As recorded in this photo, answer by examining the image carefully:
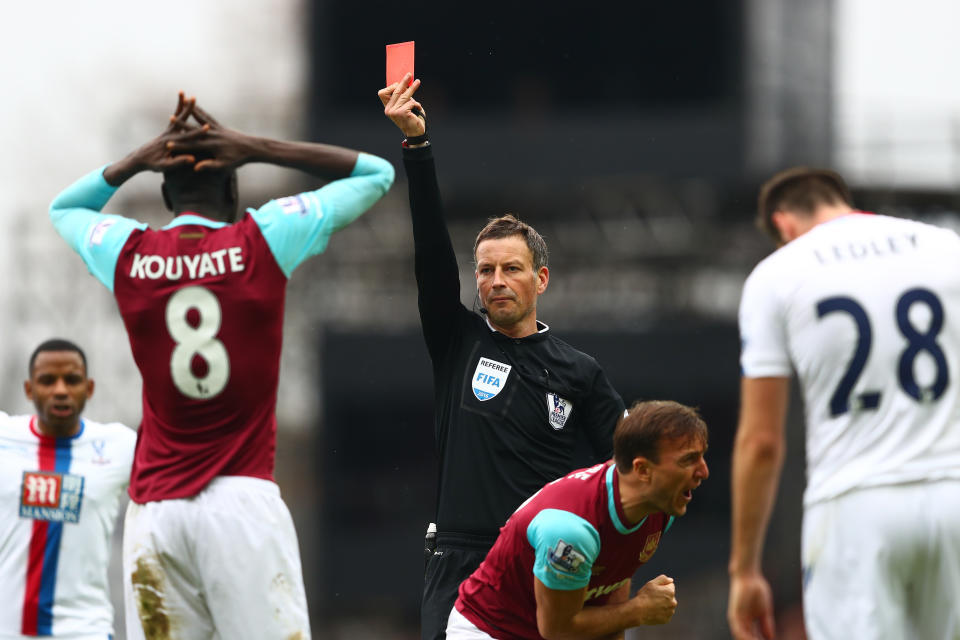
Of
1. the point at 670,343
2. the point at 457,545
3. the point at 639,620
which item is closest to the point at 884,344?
the point at 639,620

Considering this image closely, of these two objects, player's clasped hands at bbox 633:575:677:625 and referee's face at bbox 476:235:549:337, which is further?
referee's face at bbox 476:235:549:337

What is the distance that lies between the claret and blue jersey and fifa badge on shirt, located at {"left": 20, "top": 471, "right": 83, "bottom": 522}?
6.43ft

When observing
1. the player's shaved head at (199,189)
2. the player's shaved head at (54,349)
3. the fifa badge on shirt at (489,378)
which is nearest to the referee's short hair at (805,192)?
the fifa badge on shirt at (489,378)

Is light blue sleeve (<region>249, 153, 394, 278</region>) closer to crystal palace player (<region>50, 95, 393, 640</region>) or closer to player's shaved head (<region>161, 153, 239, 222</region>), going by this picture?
crystal palace player (<region>50, 95, 393, 640</region>)

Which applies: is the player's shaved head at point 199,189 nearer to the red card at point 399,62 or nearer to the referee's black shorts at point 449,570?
the red card at point 399,62

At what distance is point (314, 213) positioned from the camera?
6.02 meters

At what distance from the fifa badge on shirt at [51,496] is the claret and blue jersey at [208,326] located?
196 centimetres

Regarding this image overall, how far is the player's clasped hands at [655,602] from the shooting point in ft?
18.6

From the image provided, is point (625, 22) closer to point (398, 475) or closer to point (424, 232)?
point (398, 475)

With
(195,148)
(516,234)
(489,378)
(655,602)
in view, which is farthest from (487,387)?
(195,148)

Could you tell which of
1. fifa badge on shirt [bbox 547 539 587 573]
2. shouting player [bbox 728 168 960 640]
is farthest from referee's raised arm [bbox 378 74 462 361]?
shouting player [bbox 728 168 960 640]

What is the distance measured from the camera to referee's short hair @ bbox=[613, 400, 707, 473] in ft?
17.8

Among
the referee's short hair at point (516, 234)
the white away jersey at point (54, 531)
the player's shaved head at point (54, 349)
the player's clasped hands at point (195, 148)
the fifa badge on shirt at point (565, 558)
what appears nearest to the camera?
the fifa badge on shirt at point (565, 558)

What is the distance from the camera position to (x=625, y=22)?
28219 millimetres
